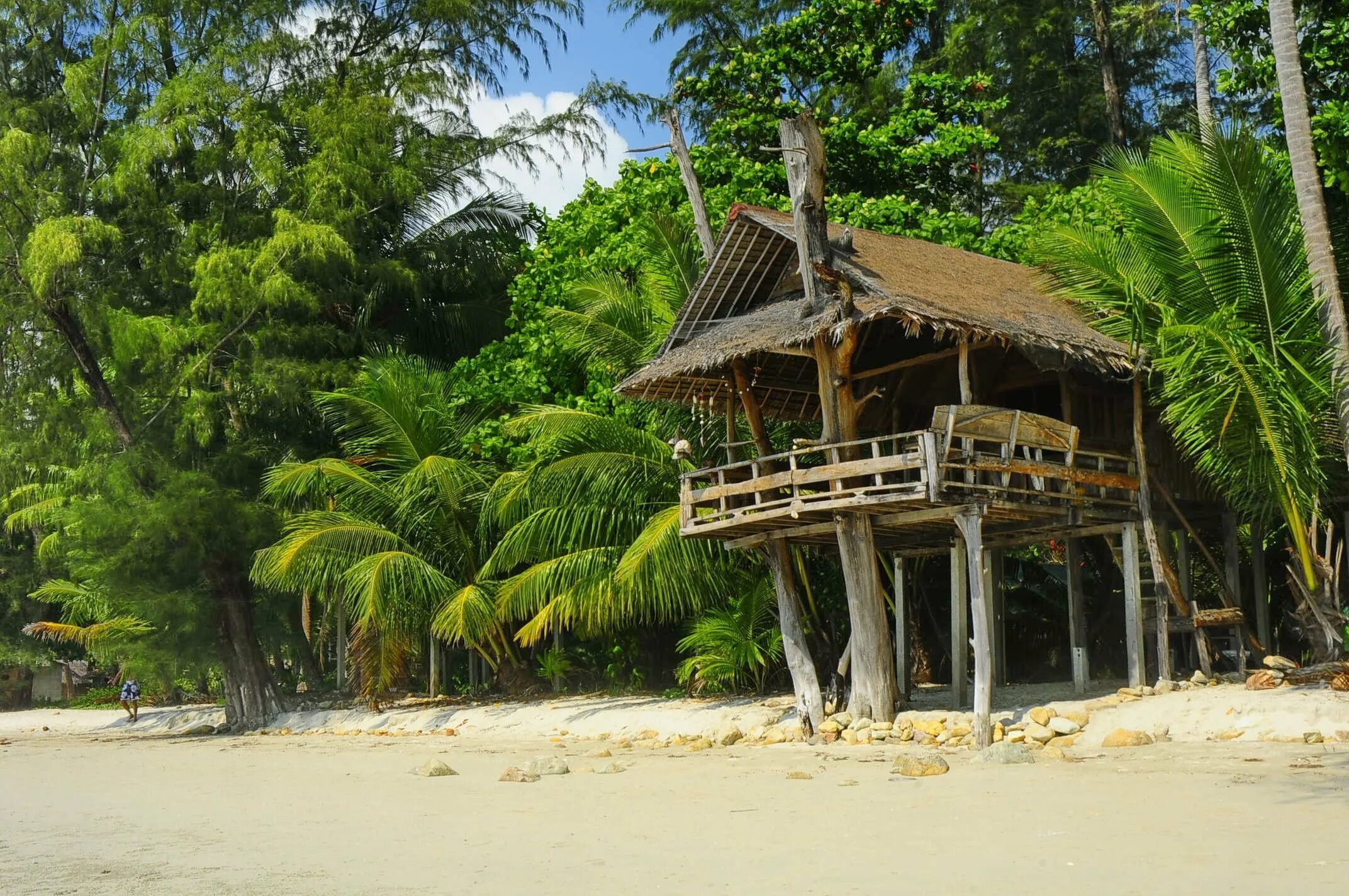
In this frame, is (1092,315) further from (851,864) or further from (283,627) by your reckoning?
(283,627)

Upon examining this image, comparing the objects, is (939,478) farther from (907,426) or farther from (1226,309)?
(907,426)

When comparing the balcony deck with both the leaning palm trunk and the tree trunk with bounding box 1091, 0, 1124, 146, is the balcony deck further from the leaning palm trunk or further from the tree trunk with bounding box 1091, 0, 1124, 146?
the tree trunk with bounding box 1091, 0, 1124, 146

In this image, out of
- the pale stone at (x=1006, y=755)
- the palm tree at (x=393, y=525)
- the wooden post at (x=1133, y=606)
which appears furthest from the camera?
the palm tree at (x=393, y=525)

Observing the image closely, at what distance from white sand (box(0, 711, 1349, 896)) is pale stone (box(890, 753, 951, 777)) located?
0.52ft

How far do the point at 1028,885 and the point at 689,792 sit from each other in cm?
448

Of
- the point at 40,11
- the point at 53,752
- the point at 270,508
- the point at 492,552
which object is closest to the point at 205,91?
the point at 40,11

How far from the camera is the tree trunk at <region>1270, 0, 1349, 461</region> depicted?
1413cm

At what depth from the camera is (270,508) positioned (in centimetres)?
2234

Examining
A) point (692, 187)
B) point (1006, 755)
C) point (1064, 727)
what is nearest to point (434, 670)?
point (692, 187)

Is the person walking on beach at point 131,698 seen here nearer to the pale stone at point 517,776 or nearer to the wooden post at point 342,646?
the wooden post at point 342,646

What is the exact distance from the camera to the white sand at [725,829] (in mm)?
7316

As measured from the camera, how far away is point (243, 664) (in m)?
23.5

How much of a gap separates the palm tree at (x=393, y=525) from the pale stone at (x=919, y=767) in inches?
365

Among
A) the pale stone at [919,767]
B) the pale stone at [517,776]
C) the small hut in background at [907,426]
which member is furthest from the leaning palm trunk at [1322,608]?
the pale stone at [517,776]
